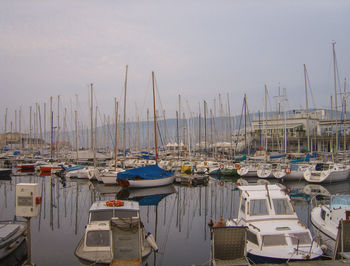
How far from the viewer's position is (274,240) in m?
12.1

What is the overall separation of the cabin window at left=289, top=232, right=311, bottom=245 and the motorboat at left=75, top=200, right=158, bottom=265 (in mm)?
5459

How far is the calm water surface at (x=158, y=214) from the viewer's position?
1547cm

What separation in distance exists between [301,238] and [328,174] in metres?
29.7

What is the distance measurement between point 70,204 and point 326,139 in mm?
59263

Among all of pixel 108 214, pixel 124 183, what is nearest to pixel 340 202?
pixel 108 214

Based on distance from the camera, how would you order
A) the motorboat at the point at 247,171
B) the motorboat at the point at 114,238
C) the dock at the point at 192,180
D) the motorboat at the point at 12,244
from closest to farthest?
the motorboat at the point at 114,238
the motorboat at the point at 12,244
the dock at the point at 192,180
the motorboat at the point at 247,171

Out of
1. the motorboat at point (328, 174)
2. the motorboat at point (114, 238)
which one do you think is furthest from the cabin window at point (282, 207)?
the motorboat at point (328, 174)

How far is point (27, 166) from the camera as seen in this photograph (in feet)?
187

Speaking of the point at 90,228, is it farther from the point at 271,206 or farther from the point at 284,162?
the point at 284,162

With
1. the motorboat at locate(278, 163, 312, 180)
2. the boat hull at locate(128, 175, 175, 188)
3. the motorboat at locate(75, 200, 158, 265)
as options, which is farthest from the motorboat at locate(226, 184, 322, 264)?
the motorboat at locate(278, 163, 312, 180)

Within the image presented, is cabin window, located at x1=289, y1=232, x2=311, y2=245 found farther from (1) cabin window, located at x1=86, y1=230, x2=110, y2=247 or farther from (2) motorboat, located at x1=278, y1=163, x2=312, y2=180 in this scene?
(2) motorboat, located at x1=278, y1=163, x2=312, y2=180

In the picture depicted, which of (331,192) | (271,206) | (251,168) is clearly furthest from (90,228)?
(251,168)

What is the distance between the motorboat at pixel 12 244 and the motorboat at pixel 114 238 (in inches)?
128

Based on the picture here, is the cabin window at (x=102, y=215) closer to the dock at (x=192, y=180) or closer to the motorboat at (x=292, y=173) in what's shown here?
the dock at (x=192, y=180)
